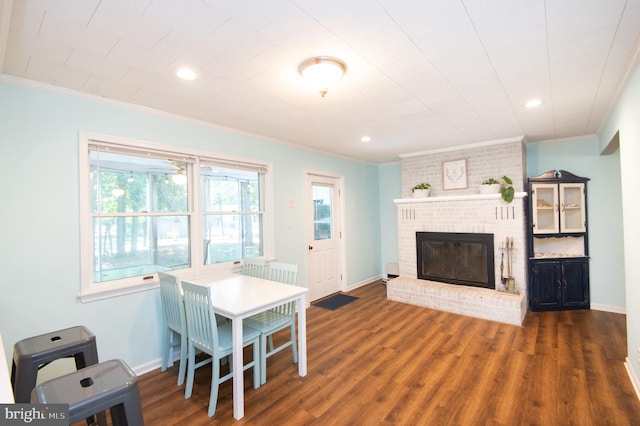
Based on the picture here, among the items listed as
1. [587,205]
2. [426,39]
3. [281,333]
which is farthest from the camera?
[587,205]

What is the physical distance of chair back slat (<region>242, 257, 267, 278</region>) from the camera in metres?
3.42

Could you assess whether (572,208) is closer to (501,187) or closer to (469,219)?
(501,187)

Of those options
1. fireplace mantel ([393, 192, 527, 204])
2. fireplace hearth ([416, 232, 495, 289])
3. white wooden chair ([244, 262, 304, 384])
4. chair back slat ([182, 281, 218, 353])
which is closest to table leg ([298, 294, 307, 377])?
white wooden chair ([244, 262, 304, 384])

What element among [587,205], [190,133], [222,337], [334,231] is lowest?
[222,337]

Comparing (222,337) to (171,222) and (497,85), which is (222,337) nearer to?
(171,222)

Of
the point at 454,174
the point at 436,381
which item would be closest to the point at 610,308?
the point at 454,174

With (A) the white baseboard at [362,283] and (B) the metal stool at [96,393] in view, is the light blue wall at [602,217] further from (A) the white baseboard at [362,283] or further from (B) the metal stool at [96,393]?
(B) the metal stool at [96,393]

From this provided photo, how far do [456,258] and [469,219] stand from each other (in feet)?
2.09

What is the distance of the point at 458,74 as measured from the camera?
2.28 meters

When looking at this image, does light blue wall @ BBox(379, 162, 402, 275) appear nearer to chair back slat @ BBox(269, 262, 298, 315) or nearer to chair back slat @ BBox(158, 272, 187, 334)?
chair back slat @ BBox(269, 262, 298, 315)

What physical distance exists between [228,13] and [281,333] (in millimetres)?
3243

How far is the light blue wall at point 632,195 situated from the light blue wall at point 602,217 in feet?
6.33

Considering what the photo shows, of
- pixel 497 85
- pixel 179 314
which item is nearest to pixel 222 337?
pixel 179 314

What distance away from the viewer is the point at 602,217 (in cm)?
421
